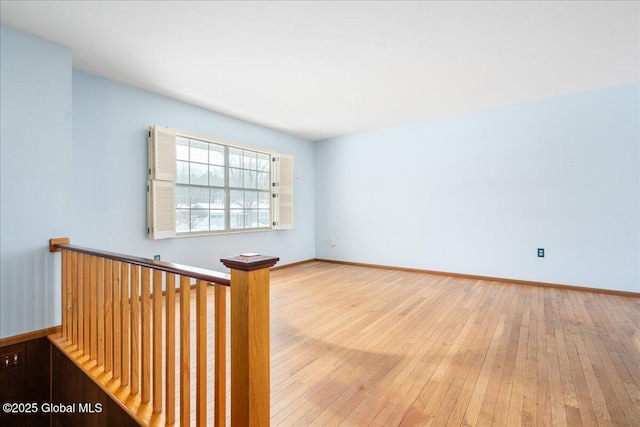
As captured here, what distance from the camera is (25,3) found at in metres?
2.09

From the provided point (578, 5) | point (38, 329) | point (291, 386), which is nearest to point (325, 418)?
point (291, 386)

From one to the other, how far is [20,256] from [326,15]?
3001 millimetres

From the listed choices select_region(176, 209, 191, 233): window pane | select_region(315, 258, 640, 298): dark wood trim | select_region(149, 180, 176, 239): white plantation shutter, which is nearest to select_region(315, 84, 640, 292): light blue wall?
select_region(315, 258, 640, 298): dark wood trim

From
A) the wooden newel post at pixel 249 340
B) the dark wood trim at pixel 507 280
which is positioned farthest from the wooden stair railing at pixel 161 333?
the dark wood trim at pixel 507 280

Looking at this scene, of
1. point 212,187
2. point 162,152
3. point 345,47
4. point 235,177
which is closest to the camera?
point 345,47

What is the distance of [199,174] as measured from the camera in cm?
414

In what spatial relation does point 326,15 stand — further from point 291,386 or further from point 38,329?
point 38,329

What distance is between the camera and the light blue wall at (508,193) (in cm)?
368

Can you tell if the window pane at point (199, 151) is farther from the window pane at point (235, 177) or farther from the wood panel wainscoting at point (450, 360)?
the wood panel wainscoting at point (450, 360)

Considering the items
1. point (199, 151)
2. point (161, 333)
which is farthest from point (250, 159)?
point (161, 333)

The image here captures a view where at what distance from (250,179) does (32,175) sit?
9.05 ft

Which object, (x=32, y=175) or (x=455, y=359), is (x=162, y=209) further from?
(x=455, y=359)

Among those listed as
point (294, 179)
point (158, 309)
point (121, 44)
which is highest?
point (121, 44)

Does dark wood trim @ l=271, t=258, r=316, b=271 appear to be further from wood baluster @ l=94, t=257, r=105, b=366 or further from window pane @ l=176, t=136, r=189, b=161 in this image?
wood baluster @ l=94, t=257, r=105, b=366
